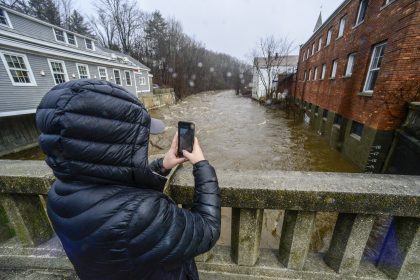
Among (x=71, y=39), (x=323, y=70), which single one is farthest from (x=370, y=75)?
(x=71, y=39)

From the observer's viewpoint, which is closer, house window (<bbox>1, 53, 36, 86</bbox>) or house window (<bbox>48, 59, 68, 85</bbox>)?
house window (<bbox>1, 53, 36, 86</bbox>)

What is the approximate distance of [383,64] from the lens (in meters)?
6.72

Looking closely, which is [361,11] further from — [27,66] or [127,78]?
[127,78]

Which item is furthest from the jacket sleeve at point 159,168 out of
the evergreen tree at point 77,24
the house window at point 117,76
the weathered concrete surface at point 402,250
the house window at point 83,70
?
the evergreen tree at point 77,24

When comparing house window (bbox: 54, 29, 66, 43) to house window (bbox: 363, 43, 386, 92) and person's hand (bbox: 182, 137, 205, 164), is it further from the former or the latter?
house window (bbox: 363, 43, 386, 92)

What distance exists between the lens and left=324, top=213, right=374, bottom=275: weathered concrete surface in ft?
4.11

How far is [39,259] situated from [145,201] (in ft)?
5.68

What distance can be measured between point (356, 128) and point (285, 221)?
936 centimetres

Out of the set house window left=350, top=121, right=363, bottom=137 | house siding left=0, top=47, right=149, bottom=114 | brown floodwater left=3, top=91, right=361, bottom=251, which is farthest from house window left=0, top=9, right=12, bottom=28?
house window left=350, top=121, right=363, bottom=137

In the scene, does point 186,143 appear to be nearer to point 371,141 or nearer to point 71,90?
point 71,90

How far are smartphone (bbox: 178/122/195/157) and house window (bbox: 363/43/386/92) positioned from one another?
31.2 feet

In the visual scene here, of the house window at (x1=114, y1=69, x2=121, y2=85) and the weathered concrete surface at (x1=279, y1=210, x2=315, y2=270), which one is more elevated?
the house window at (x1=114, y1=69, x2=121, y2=85)

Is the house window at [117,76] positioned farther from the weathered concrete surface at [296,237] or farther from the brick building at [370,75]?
the weathered concrete surface at [296,237]

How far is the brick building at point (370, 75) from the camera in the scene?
6016mm
